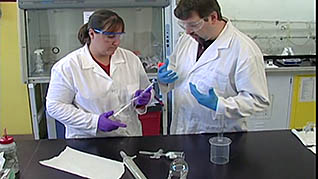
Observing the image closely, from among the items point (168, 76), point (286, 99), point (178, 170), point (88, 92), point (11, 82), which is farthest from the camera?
point (11, 82)

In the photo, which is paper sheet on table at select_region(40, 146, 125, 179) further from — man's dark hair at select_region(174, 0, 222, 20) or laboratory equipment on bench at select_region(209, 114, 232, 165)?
man's dark hair at select_region(174, 0, 222, 20)

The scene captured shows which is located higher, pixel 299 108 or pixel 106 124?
pixel 106 124

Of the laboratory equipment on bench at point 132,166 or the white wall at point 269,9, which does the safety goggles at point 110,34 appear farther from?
the white wall at point 269,9

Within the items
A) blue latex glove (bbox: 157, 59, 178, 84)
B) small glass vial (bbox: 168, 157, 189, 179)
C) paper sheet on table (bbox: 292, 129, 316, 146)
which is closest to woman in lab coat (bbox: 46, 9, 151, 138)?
blue latex glove (bbox: 157, 59, 178, 84)

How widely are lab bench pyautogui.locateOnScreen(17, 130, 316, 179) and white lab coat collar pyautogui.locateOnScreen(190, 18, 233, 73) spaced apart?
13.8 inches

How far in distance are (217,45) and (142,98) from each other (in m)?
0.43

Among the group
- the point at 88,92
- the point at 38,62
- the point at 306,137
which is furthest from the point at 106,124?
the point at 38,62

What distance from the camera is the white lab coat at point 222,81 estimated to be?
5.24 ft

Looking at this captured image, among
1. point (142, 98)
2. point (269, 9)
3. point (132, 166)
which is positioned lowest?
point (132, 166)

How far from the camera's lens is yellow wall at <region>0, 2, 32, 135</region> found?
3.10m

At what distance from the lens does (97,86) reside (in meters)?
1.73

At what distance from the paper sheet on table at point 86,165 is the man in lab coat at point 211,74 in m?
0.47

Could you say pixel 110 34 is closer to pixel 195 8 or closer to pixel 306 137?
pixel 195 8

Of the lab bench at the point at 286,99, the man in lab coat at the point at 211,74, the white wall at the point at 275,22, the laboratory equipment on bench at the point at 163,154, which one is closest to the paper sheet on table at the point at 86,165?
the laboratory equipment on bench at the point at 163,154
